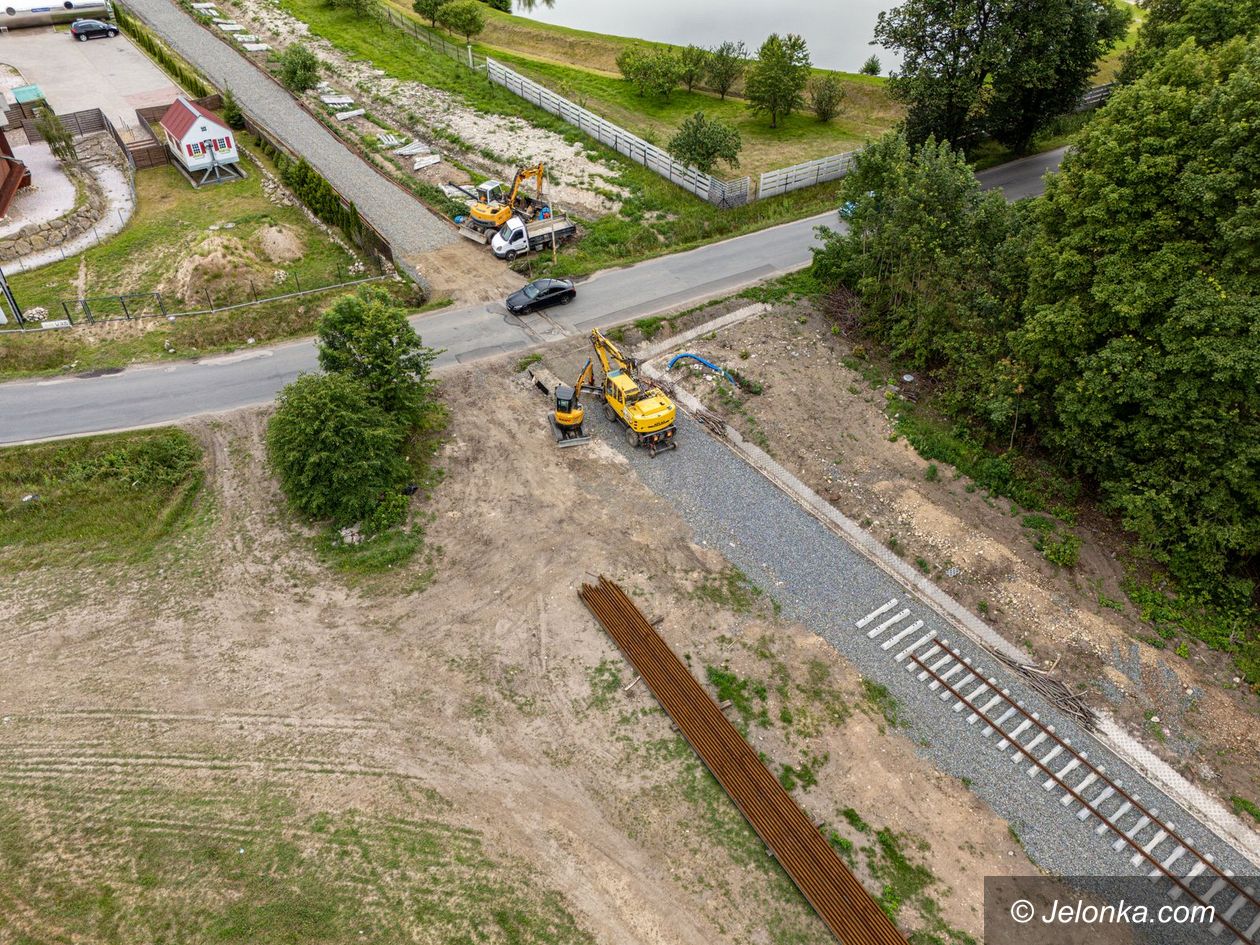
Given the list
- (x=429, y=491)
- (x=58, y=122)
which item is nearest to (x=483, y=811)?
(x=429, y=491)

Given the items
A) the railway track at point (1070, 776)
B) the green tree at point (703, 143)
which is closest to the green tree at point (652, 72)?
the green tree at point (703, 143)

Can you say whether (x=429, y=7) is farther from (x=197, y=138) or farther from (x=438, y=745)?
(x=438, y=745)

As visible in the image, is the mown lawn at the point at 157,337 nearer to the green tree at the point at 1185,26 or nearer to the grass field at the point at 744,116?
the grass field at the point at 744,116

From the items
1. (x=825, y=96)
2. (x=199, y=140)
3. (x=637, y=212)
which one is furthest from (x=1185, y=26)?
(x=199, y=140)

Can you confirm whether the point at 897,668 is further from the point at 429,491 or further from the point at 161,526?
the point at 161,526

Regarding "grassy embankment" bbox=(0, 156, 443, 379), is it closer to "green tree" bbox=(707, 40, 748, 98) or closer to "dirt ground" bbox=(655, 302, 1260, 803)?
"dirt ground" bbox=(655, 302, 1260, 803)

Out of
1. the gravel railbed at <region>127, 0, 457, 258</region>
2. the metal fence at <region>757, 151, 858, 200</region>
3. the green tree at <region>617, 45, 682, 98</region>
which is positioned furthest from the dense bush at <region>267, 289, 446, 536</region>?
the green tree at <region>617, 45, 682, 98</region>
